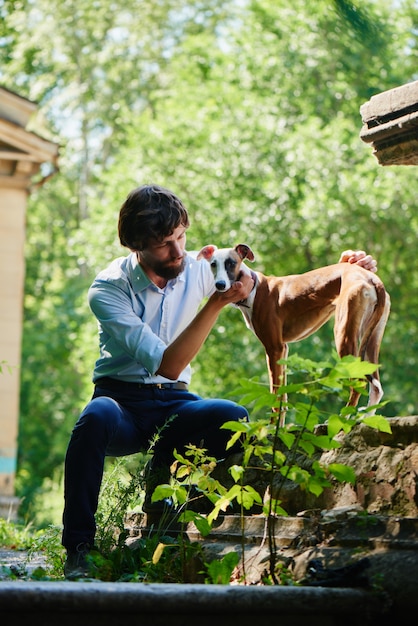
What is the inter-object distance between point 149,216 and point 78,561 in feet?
5.16

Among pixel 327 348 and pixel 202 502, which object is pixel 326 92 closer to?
pixel 327 348

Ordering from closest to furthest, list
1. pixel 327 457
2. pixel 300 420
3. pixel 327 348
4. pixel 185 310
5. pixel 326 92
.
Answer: pixel 300 420 < pixel 327 457 < pixel 185 310 < pixel 327 348 < pixel 326 92

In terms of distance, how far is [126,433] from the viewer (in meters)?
4.37

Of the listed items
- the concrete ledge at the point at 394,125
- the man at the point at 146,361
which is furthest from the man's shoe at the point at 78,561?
the concrete ledge at the point at 394,125

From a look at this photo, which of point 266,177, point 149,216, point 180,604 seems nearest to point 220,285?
point 149,216

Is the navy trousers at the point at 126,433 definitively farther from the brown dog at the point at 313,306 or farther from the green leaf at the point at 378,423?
the green leaf at the point at 378,423

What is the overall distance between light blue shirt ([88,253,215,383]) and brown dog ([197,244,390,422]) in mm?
256

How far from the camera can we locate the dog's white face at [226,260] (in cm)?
495

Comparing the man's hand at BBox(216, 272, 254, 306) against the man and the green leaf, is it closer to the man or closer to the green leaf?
the man

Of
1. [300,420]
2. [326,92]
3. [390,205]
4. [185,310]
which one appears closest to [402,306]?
[390,205]

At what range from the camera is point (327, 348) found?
15.7 meters

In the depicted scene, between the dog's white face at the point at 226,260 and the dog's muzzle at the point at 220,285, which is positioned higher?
the dog's white face at the point at 226,260

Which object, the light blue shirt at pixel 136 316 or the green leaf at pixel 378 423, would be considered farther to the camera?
the light blue shirt at pixel 136 316

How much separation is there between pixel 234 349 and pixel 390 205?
3.88 metres
